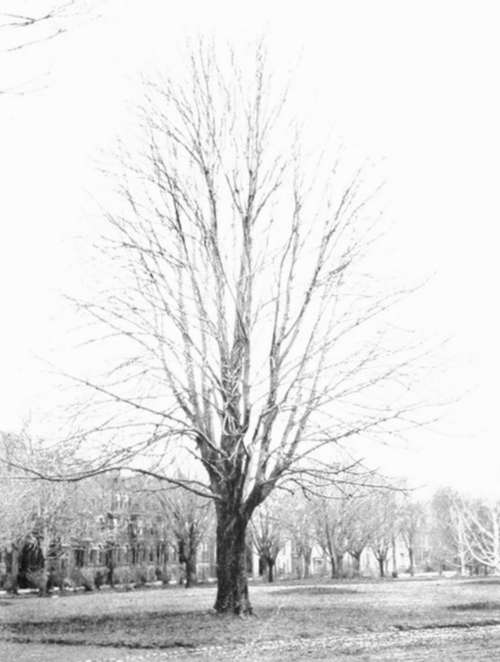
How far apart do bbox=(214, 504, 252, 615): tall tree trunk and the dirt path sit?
364 centimetres

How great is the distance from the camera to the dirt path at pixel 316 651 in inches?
402

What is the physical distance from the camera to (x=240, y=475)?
16.1 meters

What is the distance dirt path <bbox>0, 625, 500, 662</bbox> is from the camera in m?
10.2

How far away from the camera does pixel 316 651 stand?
11.0 metres

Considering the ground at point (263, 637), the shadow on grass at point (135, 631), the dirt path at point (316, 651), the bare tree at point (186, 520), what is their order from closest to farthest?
the dirt path at point (316, 651)
the ground at point (263, 637)
the shadow on grass at point (135, 631)
the bare tree at point (186, 520)

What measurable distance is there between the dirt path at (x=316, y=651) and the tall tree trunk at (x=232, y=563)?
3.64 meters

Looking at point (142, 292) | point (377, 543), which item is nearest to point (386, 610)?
point (142, 292)

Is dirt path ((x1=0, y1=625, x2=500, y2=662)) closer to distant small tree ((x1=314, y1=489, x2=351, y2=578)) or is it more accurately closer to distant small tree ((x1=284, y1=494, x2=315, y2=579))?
distant small tree ((x1=284, y1=494, x2=315, y2=579))

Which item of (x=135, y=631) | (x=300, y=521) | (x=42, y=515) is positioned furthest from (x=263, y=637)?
(x=300, y=521)

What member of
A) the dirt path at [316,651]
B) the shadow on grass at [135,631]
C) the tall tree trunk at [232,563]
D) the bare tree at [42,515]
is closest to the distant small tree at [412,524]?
the bare tree at [42,515]

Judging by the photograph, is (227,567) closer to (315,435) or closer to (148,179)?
(315,435)

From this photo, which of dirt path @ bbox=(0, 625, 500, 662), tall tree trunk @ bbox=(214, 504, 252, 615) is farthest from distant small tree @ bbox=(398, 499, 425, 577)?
dirt path @ bbox=(0, 625, 500, 662)

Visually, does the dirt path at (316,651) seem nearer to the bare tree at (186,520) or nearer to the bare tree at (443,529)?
the bare tree at (186,520)

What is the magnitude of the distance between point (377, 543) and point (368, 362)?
5973 centimetres
